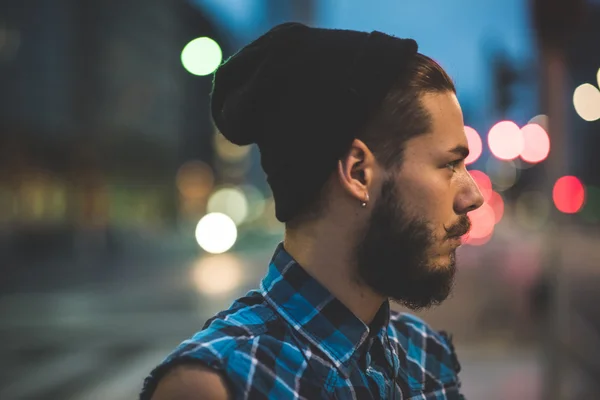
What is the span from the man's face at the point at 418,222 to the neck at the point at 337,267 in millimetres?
27

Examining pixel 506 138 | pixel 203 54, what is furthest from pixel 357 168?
pixel 506 138

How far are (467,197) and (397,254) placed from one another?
0.22 meters

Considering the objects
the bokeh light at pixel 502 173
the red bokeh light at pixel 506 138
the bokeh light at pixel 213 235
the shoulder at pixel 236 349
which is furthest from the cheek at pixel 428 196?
the bokeh light at pixel 502 173

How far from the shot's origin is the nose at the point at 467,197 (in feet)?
5.31

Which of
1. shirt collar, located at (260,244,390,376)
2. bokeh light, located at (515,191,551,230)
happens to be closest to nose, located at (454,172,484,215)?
shirt collar, located at (260,244,390,376)

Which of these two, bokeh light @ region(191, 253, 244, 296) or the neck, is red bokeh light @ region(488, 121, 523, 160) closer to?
bokeh light @ region(191, 253, 244, 296)

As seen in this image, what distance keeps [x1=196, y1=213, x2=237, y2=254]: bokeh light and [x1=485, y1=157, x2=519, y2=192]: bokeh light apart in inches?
2414

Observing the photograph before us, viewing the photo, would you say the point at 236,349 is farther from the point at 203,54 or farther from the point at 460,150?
the point at 203,54

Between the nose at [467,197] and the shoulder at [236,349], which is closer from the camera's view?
the shoulder at [236,349]

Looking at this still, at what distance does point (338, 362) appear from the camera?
1.48 metres

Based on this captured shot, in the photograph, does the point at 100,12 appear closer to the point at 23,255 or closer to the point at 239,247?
the point at 239,247

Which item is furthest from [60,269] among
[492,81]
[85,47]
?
[85,47]

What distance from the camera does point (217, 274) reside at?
838 inches

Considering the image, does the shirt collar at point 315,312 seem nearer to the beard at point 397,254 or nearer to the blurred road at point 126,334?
the beard at point 397,254
